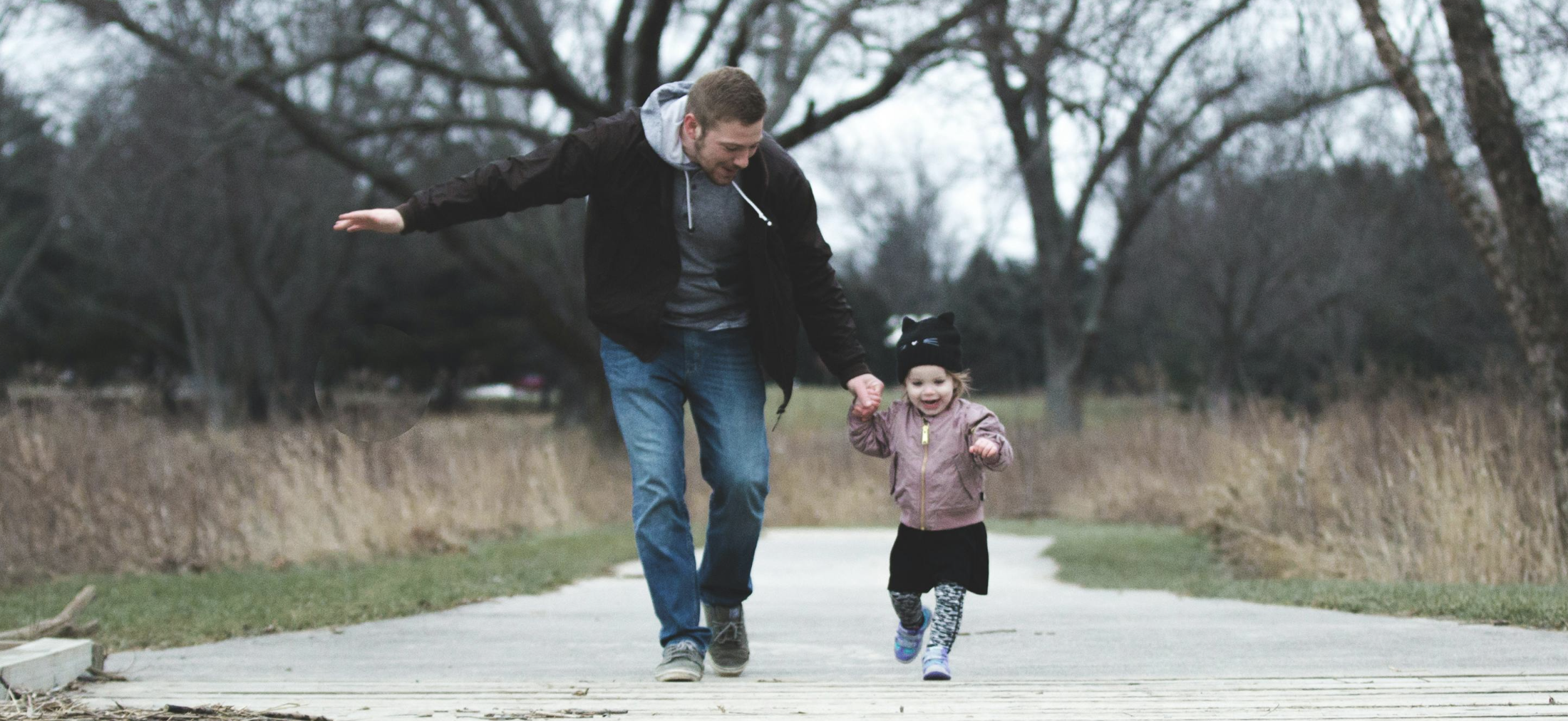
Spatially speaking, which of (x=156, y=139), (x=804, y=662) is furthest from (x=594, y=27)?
(x=804, y=662)

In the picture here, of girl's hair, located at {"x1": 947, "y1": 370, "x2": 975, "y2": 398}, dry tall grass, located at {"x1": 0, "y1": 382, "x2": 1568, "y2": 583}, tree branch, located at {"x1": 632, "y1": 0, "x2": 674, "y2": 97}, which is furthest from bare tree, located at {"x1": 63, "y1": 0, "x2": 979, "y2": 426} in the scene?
girl's hair, located at {"x1": 947, "y1": 370, "x2": 975, "y2": 398}

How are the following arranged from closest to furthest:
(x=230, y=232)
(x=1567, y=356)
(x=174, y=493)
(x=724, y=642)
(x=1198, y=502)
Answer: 1. (x=724, y=642)
2. (x=1567, y=356)
3. (x=174, y=493)
4. (x=1198, y=502)
5. (x=230, y=232)

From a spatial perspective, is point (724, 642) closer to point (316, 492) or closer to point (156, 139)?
point (316, 492)

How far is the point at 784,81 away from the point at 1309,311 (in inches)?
555

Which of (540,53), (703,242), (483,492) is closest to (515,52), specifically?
(540,53)

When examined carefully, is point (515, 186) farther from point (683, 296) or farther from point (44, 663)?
point (44, 663)

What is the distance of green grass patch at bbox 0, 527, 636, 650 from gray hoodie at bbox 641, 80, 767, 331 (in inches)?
101

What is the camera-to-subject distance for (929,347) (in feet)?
A: 15.9

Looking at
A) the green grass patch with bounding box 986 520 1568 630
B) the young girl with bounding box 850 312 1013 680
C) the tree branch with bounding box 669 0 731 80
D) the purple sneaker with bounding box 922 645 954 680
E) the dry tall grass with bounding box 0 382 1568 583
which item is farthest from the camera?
the tree branch with bounding box 669 0 731 80

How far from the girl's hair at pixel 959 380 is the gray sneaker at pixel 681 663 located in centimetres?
114

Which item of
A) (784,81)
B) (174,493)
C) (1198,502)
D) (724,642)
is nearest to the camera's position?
(724,642)

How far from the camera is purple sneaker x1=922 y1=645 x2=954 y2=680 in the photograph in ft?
14.7

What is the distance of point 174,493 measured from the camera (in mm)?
9531

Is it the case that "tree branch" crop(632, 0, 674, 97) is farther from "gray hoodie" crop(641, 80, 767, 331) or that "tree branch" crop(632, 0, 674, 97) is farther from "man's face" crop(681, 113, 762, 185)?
"man's face" crop(681, 113, 762, 185)
